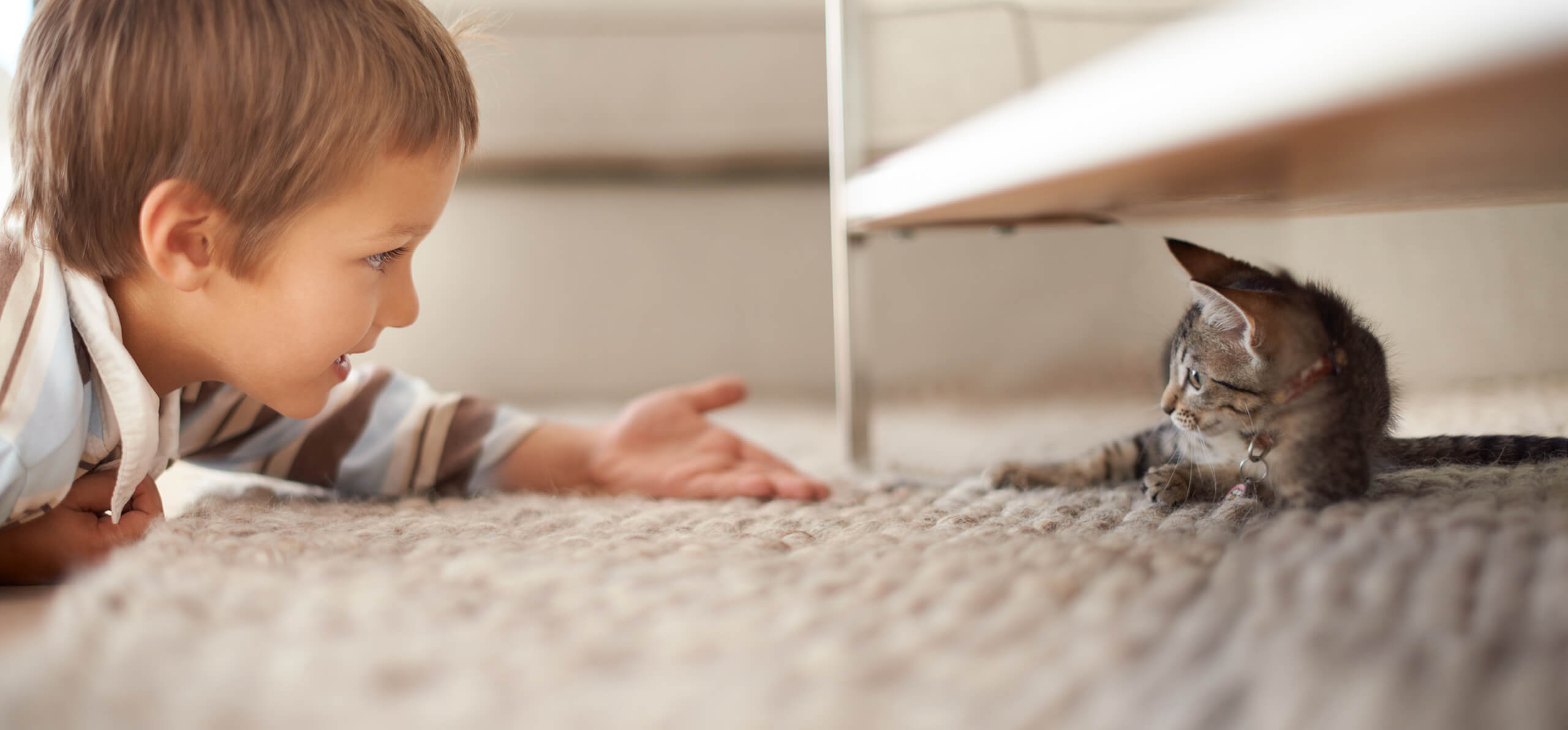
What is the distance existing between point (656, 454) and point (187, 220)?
39cm

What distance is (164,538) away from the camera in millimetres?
465

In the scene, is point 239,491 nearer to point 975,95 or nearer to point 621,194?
point 975,95

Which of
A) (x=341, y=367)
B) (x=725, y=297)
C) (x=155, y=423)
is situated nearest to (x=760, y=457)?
(x=341, y=367)

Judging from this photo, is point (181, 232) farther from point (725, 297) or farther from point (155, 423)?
point (725, 297)

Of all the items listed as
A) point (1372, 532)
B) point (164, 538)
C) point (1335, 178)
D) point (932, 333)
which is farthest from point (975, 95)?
point (932, 333)

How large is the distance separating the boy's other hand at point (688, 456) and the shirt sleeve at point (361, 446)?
9 centimetres

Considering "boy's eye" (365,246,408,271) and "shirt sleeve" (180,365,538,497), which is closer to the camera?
"boy's eye" (365,246,408,271)

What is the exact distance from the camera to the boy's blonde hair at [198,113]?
21.9 inches

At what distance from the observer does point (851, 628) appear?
1.06 feet

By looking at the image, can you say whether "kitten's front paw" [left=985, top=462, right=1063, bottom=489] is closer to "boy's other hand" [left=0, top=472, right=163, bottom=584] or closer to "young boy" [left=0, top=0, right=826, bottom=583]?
"young boy" [left=0, top=0, right=826, bottom=583]

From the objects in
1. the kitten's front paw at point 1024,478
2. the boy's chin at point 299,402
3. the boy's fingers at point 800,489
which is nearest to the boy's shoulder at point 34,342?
the boy's chin at point 299,402

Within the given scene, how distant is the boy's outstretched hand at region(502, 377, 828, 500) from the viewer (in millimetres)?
775

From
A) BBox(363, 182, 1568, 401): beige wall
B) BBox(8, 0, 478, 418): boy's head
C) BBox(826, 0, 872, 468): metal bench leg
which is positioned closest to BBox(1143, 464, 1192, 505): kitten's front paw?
BBox(826, 0, 872, 468): metal bench leg

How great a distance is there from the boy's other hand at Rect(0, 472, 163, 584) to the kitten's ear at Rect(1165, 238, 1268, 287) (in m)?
0.67
